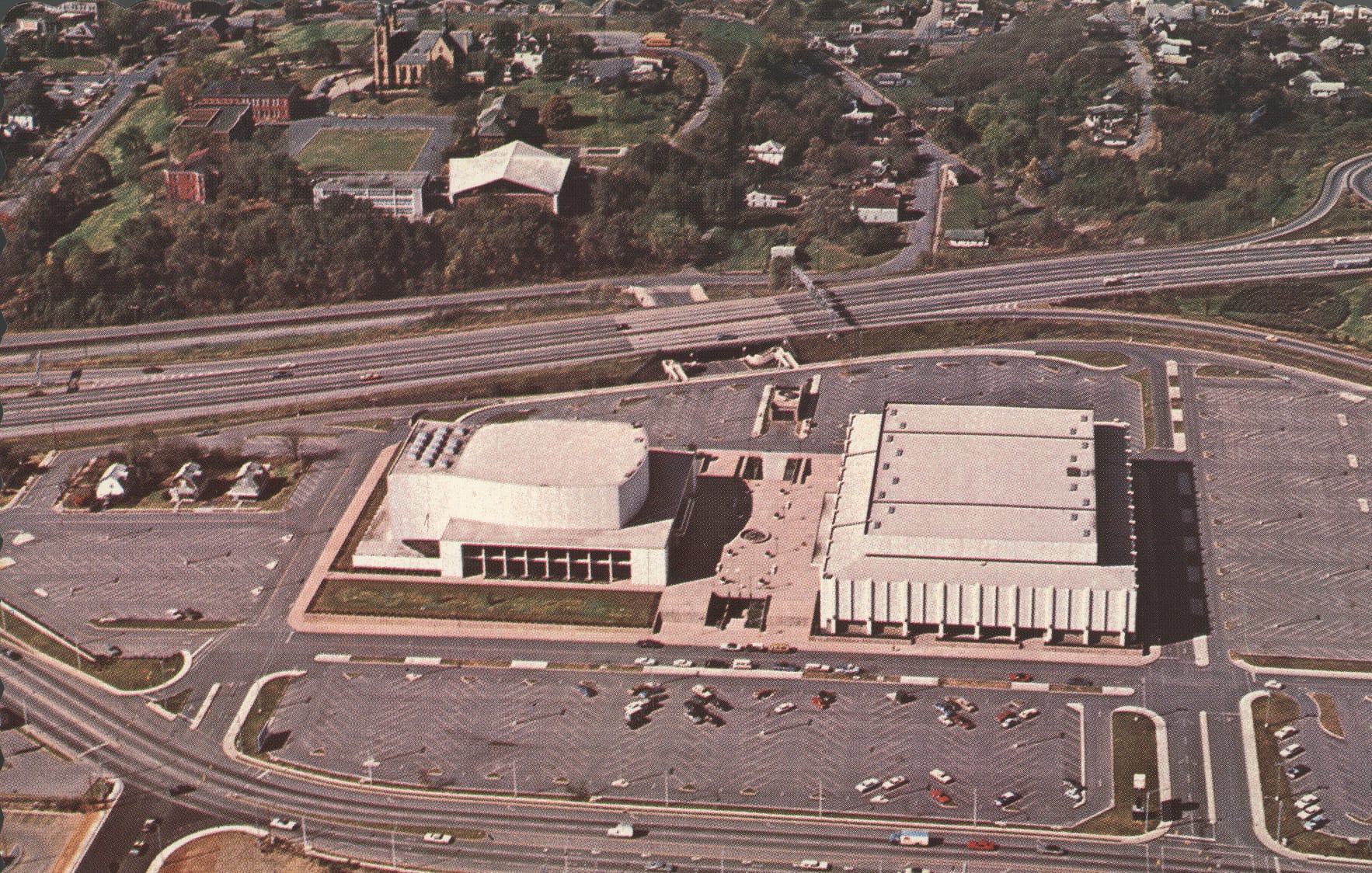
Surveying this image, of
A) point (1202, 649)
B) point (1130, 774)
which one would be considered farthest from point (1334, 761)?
point (1202, 649)

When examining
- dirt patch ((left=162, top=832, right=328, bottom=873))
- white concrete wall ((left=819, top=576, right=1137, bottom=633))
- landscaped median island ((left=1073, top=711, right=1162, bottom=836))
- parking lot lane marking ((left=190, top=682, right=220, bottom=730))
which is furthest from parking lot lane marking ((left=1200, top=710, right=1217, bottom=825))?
parking lot lane marking ((left=190, top=682, right=220, bottom=730))

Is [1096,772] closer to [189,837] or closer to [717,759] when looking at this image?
[717,759]

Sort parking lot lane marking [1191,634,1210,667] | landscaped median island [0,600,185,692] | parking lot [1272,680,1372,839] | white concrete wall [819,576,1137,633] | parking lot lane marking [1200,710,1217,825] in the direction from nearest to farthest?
parking lot [1272,680,1372,839] → parking lot lane marking [1200,710,1217,825] → parking lot lane marking [1191,634,1210,667] → white concrete wall [819,576,1137,633] → landscaped median island [0,600,185,692]

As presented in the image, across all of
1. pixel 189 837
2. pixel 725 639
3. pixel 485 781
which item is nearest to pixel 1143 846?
pixel 725 639

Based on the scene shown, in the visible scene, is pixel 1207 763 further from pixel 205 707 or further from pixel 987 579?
pixel 205 707

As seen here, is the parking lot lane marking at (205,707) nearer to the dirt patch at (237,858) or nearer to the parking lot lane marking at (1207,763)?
the dirt patch at (237,858)

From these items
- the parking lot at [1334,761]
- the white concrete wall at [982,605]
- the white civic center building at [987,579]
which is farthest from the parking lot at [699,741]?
the parking lot at [1334,761]

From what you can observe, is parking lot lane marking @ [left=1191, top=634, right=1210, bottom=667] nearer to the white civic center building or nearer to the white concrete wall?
the white civic center building

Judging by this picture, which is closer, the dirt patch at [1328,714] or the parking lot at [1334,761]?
the parking lot at [1334,761]
